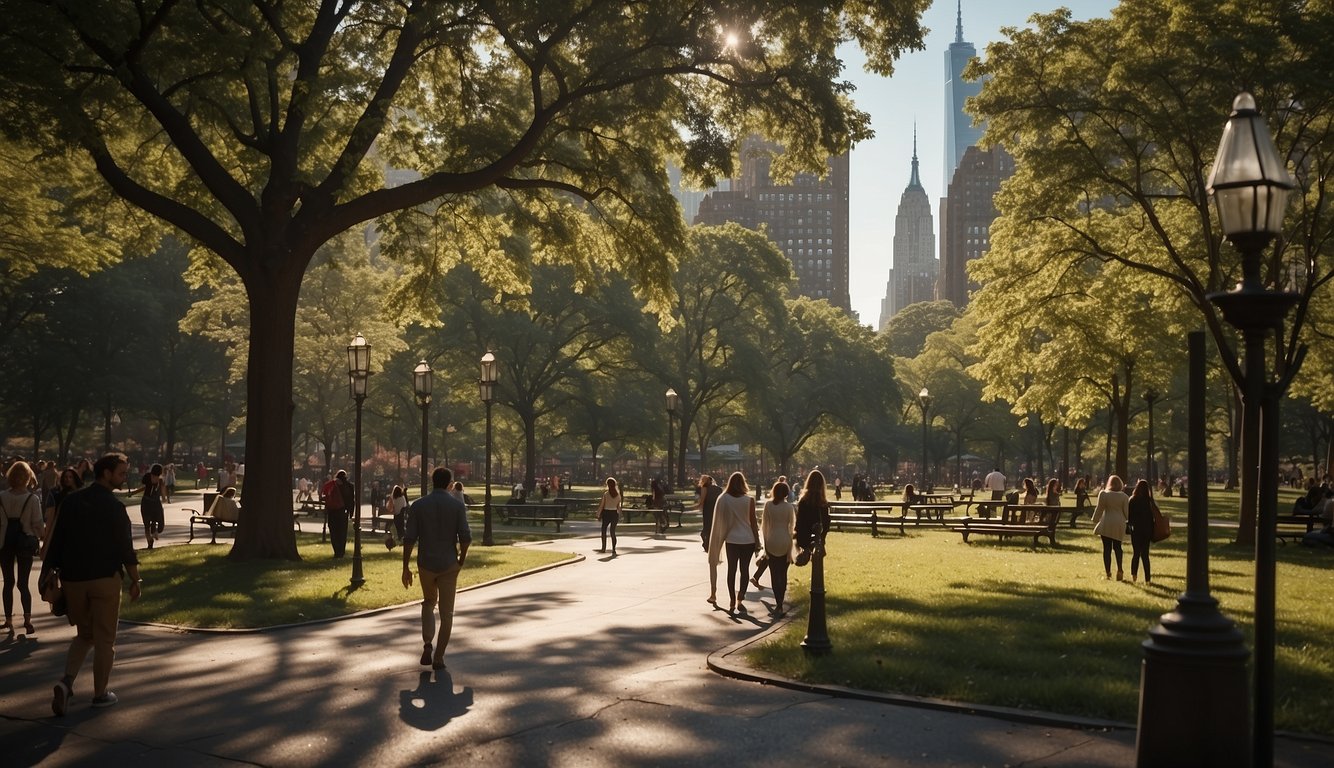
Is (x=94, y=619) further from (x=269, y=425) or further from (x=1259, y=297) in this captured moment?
(x=269, y=425)

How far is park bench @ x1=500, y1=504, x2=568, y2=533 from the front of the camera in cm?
3631

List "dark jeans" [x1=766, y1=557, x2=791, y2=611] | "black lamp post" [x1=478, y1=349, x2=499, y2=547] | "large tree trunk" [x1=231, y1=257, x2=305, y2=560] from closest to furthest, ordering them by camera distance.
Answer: "dark jeans" [x1=766, y1=557, x2=791, y2=611], "large tree trunk" [x1=231, y1=257, x2=305, y2=560], "black lamp post" [x1=478, y1=349, x2=499, y2=547]

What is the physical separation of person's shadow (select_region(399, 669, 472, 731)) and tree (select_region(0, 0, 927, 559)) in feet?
39.6

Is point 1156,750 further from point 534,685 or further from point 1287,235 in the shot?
point 1287,235

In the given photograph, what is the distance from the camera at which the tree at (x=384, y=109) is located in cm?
1920

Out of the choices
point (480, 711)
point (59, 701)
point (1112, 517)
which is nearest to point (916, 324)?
point (1112, 517)

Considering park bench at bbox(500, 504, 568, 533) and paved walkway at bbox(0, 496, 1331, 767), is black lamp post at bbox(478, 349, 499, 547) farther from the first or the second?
paved walkway at bbox(0, 496, 1331, 767)

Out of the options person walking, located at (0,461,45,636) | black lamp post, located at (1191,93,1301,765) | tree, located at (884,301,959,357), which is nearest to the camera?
black lamp post, located at (1191,93,1301,765)

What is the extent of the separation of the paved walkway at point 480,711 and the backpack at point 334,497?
36.1 feet

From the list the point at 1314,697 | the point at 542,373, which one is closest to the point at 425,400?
the point at 1314,697

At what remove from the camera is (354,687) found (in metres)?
10.0

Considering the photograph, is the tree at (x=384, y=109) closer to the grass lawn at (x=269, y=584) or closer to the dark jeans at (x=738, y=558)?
the grass lawn at (x=269, y=584)

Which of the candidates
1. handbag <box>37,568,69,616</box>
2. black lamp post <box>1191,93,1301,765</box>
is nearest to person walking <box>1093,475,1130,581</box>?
black lamp post <box>1191,93,1301,765</box>

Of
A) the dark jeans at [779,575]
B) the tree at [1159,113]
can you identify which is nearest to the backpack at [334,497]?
the dark jeans at [779,575]
